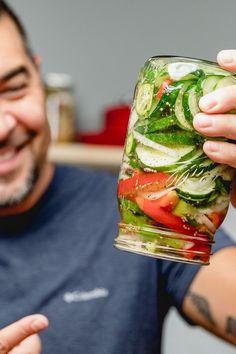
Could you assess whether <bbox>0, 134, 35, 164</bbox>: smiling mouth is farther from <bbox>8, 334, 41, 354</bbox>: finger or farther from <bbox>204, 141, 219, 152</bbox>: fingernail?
<bbox>204, 141, 219, 152</bbox>: fingernail

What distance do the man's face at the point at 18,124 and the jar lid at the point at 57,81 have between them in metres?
0.62

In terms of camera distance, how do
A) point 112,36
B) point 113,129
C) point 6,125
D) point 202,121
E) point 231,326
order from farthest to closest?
point 112,36 < point 113,129 < point 6,125 < point 231,326 < point 202,121

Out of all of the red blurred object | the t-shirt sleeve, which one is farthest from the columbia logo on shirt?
the red blurred object

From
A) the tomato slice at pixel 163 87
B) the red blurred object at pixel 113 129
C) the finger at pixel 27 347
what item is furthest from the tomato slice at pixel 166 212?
the red blurred object at pixel 113 129

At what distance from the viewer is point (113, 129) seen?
1.79m

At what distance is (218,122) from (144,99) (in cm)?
9

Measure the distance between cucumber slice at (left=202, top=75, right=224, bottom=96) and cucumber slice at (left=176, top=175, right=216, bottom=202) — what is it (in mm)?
93

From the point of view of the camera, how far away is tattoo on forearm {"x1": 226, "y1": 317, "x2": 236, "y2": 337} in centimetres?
100

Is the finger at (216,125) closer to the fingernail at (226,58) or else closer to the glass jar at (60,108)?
the fingernail at (226,58)

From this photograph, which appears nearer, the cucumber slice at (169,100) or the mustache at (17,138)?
the cucumber slice at (169,100)

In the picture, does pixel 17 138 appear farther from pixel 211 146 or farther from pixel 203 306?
pixel 211 146

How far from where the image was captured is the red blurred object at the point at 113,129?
5.81ft

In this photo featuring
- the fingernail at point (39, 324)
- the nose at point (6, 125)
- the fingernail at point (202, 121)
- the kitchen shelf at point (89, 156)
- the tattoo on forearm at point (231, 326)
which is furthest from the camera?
the kitchen shelf at point (89, 156)

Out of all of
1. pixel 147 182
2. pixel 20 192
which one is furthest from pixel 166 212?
pixel 20 192
